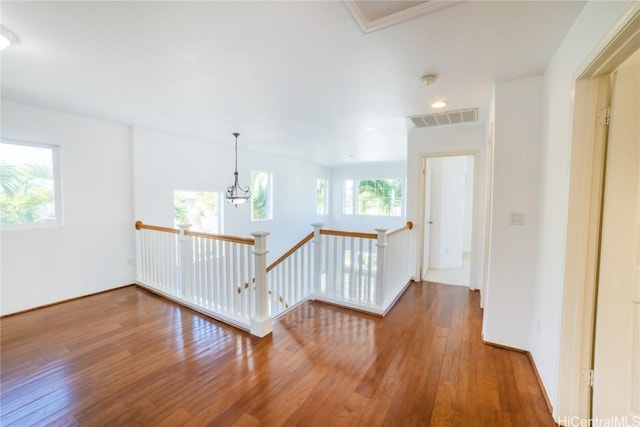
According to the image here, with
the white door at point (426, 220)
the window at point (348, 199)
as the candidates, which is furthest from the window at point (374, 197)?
the white door at point (426, 220)

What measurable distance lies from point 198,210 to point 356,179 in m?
4.74

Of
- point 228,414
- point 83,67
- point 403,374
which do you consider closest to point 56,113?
point 83,67

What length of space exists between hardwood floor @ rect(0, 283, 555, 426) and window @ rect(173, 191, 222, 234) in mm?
1963

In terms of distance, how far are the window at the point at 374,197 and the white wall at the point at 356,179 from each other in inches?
5.1

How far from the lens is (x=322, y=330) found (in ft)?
8.60

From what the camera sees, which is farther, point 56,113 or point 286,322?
point 56,113

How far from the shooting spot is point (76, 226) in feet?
11.2

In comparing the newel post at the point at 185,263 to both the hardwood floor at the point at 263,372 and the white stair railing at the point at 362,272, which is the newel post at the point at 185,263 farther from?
the white stair railing at the point at 362,272

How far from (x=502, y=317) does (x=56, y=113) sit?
535cm

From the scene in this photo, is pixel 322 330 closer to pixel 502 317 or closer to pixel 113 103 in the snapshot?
pixel 502 317

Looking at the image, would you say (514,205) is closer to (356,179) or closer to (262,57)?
(262,57)

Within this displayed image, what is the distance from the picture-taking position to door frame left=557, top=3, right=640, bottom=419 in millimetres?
1391

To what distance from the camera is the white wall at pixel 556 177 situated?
135cm

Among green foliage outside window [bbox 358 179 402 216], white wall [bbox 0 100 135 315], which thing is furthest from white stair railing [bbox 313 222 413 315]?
green foliage outside window [bbox 358 179 402 216]
